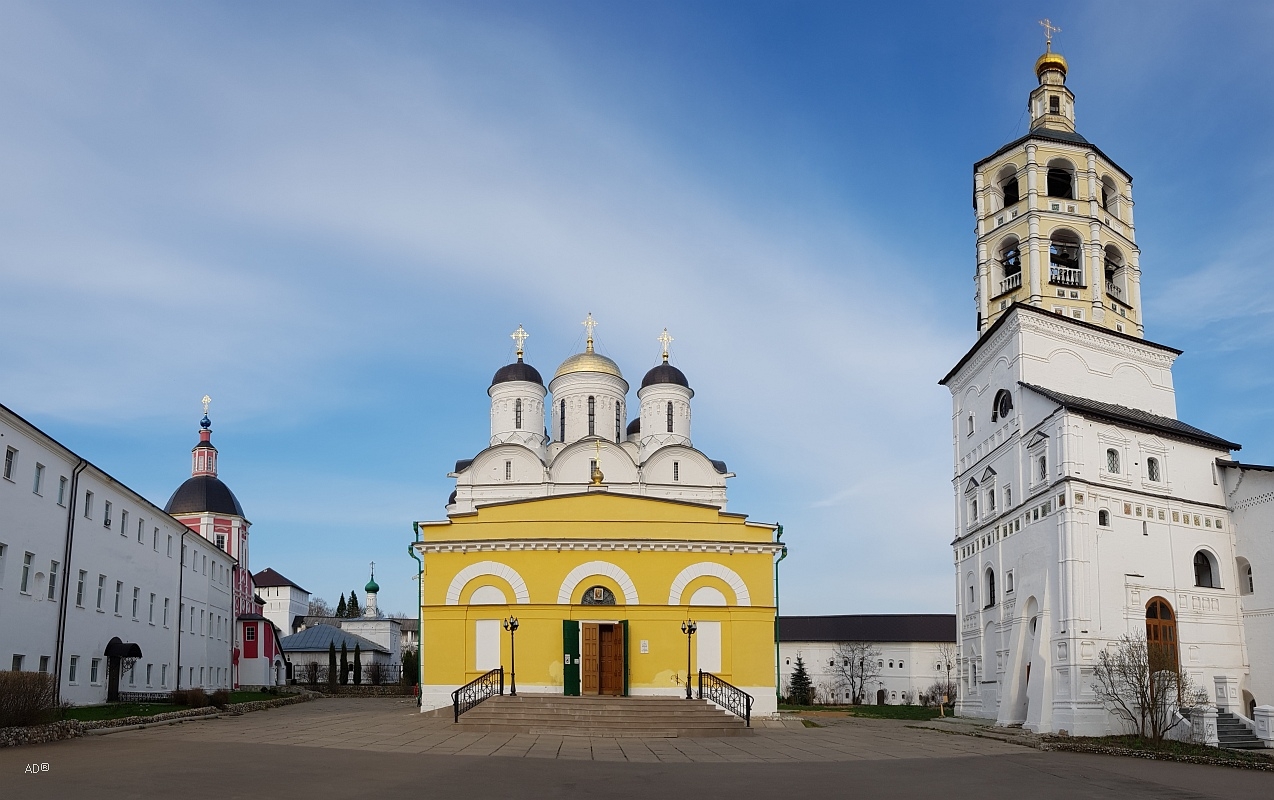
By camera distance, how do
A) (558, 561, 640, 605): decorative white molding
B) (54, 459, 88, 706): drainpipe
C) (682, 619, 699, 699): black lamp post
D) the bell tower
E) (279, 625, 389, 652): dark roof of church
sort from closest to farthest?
(682, 619, 699, 699): black lamp post
(54, 459, 88, 706): drainpipe
(558, 561, 640, 605): decorative white molding
the bell tower
(279, 625, 389, 652): dark roof of church

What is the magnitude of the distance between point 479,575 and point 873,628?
202 feet

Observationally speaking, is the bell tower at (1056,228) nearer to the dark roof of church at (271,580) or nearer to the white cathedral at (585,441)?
the white cathedral at (585,441)

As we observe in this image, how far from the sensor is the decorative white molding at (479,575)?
27.9 meters

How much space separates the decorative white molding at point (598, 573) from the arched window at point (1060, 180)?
17310 millimetres

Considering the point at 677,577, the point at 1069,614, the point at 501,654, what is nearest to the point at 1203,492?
the point at 1069,614

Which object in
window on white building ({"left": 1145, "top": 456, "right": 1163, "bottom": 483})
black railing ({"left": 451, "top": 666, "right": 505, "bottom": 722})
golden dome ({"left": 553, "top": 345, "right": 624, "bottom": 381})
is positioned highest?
golden dome ({"left": 553, "top": 345, "right": 624, "bottom": 381})

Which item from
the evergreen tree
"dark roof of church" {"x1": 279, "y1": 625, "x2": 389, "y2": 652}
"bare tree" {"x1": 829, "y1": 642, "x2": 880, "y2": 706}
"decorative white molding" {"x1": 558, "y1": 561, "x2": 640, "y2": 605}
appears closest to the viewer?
"decorative white molding" {"x1": 558, "y1": 561, "x2": 640, "y2": 605}

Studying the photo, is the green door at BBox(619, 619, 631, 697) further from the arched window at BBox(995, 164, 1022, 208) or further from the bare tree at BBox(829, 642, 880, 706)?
the bare tree at BBox(829, 642, 880, 706)

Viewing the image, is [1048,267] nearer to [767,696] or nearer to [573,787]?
[767,696]

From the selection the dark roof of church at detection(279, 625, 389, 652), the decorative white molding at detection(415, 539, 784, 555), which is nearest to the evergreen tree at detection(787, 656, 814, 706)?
the dark roof of church at detection(279, 625, 389, 652)

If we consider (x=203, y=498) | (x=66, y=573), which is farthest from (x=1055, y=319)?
(x=203, y=498)

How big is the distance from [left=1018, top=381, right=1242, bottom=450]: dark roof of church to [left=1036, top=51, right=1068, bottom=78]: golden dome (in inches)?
453

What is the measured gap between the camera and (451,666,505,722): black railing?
84.2ft

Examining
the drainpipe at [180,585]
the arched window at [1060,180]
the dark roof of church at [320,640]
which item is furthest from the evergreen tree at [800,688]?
the arched window at [1060,180]
